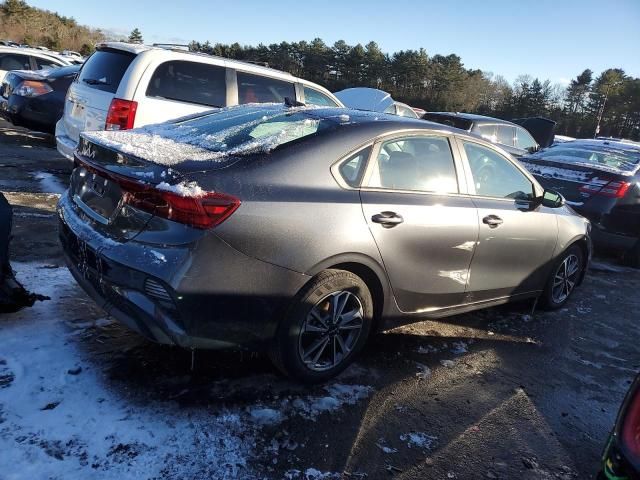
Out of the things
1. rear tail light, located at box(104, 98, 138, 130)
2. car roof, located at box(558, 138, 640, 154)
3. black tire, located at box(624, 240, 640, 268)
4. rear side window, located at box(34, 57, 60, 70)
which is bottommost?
black tire, located at box(624, 240, 640, 268)

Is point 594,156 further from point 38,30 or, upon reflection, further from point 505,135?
point 38,30

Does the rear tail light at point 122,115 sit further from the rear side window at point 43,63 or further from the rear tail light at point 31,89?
the rear side window at point 43,63

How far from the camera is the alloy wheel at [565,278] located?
4.88 m

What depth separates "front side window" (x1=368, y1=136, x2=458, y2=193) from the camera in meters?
3.20

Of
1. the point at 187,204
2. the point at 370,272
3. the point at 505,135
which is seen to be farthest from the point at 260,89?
the point at 505,135

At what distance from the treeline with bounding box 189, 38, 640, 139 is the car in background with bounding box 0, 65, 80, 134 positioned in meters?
42.8

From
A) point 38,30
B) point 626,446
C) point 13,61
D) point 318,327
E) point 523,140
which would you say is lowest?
point 318,327

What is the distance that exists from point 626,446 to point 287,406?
166 cm

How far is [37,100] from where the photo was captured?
30.4 ft

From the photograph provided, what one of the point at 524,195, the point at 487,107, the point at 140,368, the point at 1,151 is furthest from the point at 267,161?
the point at 487,107

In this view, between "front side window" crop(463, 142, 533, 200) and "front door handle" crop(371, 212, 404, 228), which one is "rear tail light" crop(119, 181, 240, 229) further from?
"front side window" crop(463, 142, 533, 200)

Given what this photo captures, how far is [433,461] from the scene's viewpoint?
2.58m

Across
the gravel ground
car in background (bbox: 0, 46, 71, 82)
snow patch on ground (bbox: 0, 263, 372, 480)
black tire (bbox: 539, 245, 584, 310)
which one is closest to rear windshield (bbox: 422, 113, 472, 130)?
black tire (bbox: 539, 245, 584, 310)

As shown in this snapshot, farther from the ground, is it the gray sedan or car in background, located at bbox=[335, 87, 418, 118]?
car in background, located at bbox=[335, 87, 418, 118]
